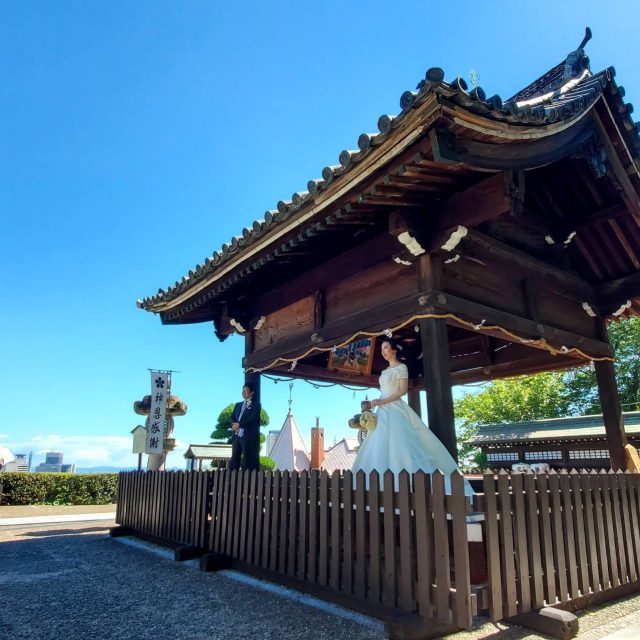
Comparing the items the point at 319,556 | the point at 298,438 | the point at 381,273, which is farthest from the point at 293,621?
the point at 298,438

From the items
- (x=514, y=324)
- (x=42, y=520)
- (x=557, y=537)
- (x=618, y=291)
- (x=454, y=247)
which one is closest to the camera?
(x=557, y=537)

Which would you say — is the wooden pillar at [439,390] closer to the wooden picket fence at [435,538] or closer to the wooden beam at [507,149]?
the wooden picket fence at [435,538]

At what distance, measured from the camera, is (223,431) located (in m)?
24.8

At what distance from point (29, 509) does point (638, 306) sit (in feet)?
59.8

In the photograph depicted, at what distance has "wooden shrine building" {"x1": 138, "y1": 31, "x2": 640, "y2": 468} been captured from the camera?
12.6ft

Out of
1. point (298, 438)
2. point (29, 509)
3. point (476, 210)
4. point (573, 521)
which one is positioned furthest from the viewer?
point (298, 438)

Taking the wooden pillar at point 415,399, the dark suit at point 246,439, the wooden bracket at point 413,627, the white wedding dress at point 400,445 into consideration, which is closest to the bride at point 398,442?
the white wedding dress at point 400,445

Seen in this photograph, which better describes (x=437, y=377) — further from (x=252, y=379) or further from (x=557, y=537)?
(x=252, y=379)

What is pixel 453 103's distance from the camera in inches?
128

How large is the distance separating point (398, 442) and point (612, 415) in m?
4.06

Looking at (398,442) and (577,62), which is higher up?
(577,62)

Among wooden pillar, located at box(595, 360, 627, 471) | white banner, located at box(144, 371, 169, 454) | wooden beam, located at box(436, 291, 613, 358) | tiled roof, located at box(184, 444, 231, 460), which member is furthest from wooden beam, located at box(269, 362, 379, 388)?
tiled roof, located at box(184, 444, 231, 460)

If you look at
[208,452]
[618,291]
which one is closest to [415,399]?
[618,291]

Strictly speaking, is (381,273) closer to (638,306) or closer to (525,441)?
(638,306)
